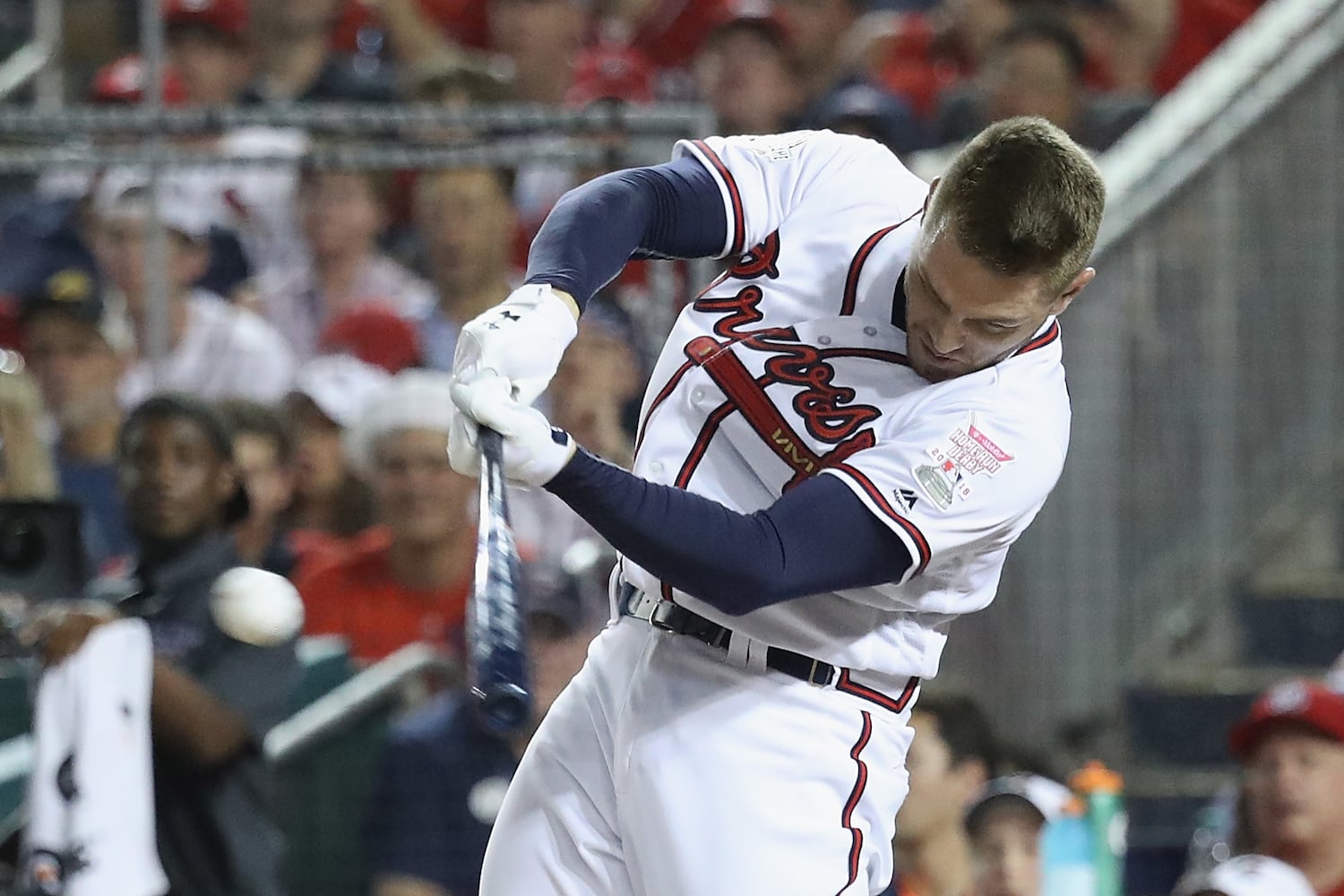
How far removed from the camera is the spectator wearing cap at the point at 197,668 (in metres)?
A: 3.61

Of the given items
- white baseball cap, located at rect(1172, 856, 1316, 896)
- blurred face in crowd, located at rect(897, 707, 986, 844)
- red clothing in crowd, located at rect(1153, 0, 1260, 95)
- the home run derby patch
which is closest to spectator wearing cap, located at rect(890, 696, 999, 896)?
blurred face in crowd, located at rect(897, 707, 986, 844)

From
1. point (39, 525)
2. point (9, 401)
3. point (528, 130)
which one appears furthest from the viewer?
point (528, 130)

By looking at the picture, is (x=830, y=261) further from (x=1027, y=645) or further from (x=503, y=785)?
(x=1027, y=645)

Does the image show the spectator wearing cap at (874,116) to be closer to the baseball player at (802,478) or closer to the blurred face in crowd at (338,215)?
the blurred face in crowd at (338,215)

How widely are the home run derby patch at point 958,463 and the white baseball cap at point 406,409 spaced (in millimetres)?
2428

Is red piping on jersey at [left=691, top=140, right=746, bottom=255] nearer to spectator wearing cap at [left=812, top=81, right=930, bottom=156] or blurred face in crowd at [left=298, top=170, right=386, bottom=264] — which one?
spectator wearing cap at [left=812, top=81, right=930, bottom=156]

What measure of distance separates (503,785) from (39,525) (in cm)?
101

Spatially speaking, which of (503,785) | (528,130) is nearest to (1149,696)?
(503,785)

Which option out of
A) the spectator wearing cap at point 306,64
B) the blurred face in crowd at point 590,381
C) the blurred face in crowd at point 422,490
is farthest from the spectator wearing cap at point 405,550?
the spectator wearing cap at point 306,64

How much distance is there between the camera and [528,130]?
4723 millimetres

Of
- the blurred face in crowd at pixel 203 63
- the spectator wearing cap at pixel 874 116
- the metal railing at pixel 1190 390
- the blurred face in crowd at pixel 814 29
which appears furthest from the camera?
the blurred face in crowd at pixel 814 29

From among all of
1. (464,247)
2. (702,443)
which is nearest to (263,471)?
(464,247)

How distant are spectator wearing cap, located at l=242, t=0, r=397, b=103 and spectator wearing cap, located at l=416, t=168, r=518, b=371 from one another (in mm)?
1057

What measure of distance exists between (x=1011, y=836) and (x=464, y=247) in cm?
226
